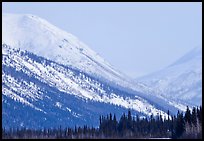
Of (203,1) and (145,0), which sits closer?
(203,1)

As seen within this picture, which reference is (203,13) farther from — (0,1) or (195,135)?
(195,135)

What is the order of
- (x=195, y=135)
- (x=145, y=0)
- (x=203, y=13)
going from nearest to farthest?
1. (x=203, y=13)
2. (x=145, y=0)
3. (x=195, y=135)

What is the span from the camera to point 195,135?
186250 mm

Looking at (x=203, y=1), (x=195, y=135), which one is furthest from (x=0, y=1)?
(x=195, y=135)

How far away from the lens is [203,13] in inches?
4107

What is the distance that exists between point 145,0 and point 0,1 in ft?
59.6

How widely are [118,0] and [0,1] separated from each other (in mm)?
13625

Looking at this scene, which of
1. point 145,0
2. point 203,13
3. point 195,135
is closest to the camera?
point 203,13

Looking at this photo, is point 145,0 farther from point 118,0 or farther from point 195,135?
point 195,135

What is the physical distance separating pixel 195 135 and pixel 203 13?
8441 centimetres

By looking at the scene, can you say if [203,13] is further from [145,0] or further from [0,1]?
[0,1]

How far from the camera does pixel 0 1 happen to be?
354 ft

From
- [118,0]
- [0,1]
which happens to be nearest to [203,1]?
[118,0]

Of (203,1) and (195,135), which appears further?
(195,135)
